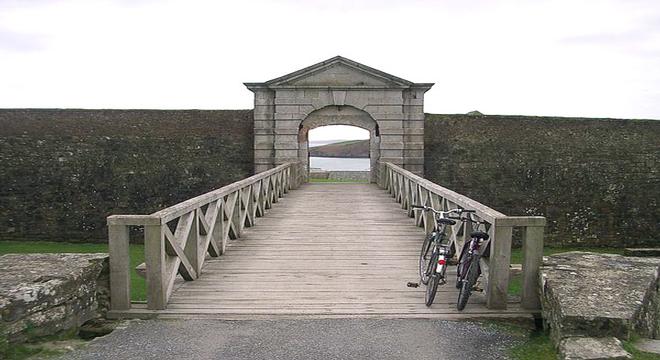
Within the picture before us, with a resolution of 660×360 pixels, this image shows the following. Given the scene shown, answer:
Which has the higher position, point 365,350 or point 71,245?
point 365,350

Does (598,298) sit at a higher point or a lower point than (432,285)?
higher

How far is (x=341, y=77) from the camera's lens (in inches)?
548

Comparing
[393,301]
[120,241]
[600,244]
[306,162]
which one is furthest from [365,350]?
[600,244]

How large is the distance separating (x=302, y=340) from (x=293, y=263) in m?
2.19

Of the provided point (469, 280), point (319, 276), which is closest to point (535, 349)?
point (469, 280)

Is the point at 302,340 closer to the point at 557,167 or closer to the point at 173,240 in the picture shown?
the point at 173,240

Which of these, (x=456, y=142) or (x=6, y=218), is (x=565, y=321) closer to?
(x=456, y=142)

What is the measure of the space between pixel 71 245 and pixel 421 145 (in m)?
A: 9.29

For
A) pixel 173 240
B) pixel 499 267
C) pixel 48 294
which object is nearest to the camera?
pixel 48 294

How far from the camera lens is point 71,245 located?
14305 millimetres

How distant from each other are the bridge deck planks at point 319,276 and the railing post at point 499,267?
0.38 ft

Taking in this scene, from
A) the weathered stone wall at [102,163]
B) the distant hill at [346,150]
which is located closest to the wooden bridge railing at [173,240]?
the weathered stone wall at [102,163]

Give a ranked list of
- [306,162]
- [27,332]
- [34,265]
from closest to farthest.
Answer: [27,332] → [34,265] → [306,162]

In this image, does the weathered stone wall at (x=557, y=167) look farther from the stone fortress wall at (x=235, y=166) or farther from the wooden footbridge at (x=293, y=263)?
the wooden footbridge at (x=293, y=263)
